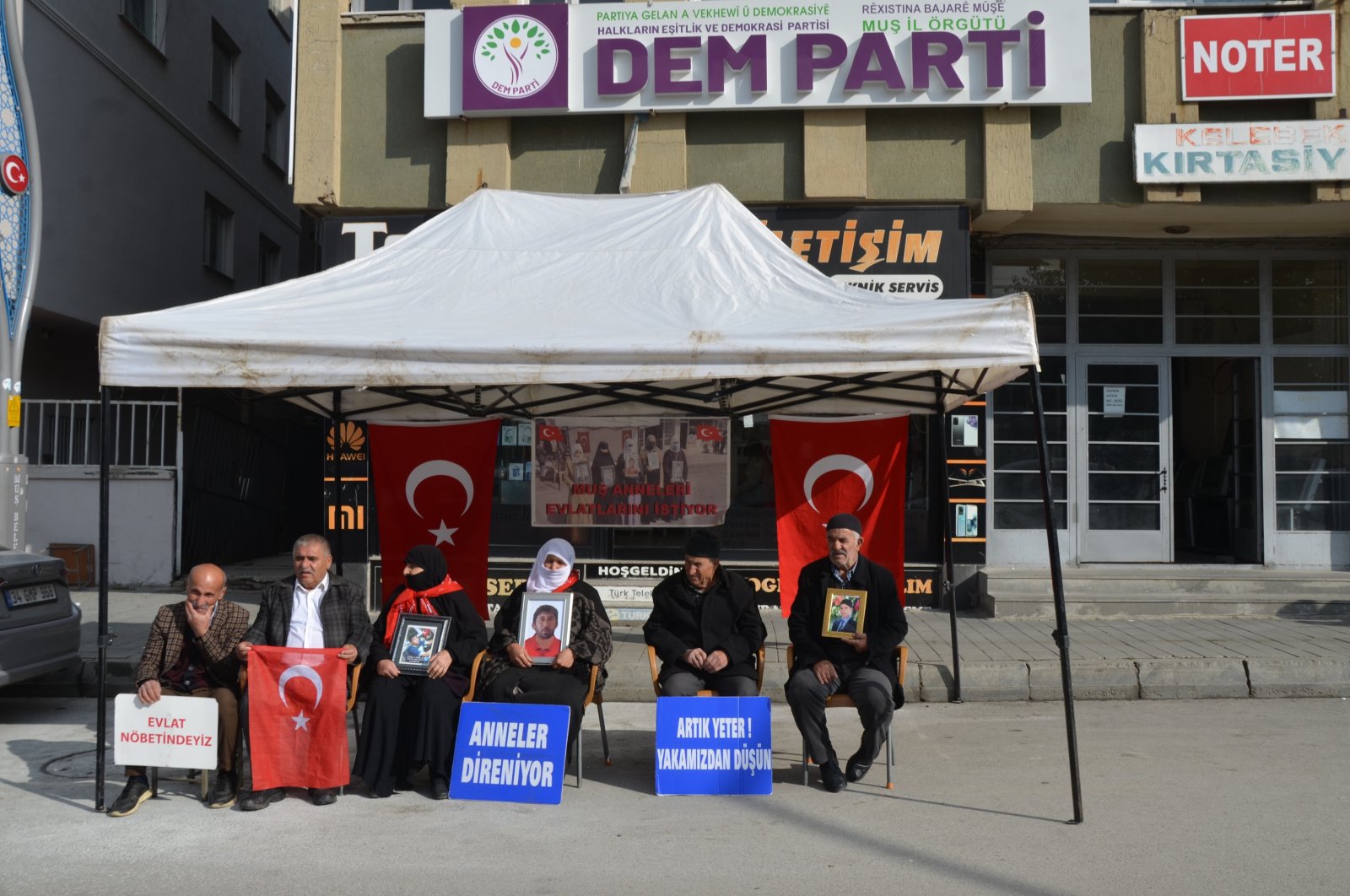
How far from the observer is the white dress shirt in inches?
227

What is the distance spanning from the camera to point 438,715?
225 inches

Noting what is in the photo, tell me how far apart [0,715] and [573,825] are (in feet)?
16.0

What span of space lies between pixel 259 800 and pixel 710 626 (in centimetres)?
254

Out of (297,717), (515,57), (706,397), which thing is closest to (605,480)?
(706,397)

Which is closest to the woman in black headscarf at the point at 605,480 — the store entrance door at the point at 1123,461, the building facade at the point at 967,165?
the building facade at the point at 967,165

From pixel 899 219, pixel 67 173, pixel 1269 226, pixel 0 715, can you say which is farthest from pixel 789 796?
pixel 67 173

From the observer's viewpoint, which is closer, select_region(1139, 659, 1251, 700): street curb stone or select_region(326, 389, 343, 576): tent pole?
select_region(326, 389, 343, 576): tent pole

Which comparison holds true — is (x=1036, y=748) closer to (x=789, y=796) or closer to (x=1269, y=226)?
(x=789, y=796)

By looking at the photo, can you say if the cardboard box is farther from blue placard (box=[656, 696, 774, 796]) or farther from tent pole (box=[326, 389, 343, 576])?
blue placard (box=[656, 696, 774, 796])

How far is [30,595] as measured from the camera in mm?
7316

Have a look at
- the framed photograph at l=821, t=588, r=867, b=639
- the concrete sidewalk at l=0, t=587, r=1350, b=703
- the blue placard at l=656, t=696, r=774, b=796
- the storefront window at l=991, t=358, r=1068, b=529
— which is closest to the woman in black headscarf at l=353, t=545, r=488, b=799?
the blue placard at l=656, t=696, r=774, b=796

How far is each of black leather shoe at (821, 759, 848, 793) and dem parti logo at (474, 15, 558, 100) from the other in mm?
7470

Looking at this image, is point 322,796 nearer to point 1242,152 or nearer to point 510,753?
point 510,753

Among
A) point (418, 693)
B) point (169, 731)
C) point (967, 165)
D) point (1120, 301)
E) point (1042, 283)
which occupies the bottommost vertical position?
point (169, 731)
